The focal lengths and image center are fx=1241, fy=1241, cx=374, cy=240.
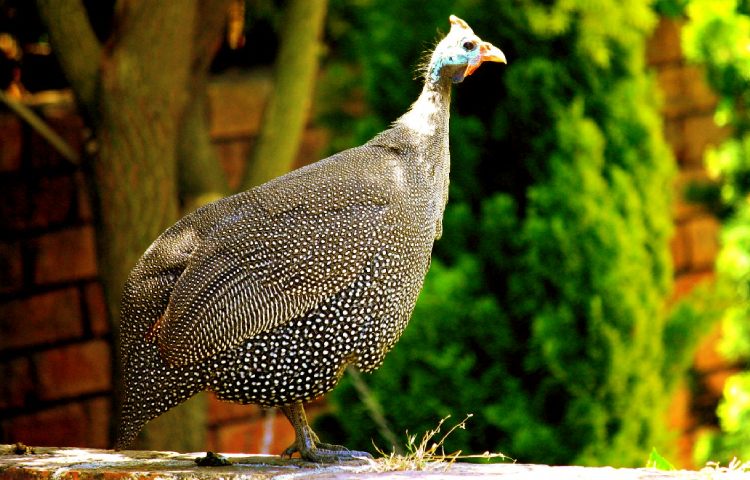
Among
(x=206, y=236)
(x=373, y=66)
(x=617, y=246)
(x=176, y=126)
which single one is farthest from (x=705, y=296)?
(x=206, y=236)

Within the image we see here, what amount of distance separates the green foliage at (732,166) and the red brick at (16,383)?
10.9ft

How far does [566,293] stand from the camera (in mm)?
5184

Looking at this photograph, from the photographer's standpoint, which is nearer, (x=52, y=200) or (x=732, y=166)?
(x=52, y=200)

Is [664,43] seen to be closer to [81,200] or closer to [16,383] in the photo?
[81,200]

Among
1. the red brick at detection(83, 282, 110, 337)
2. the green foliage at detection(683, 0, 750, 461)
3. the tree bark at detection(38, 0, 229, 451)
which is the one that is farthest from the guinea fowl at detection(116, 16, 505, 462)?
the green foliage at detection(683, 0, 750, 461)

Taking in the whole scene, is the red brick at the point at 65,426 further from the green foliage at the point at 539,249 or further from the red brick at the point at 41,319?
the green foliage at the point at 539,249

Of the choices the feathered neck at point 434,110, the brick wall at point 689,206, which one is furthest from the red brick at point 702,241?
the feathered neck at point 434,110

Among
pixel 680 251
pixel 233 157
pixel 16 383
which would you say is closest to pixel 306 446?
pixel 16 383

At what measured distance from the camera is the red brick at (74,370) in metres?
5.51

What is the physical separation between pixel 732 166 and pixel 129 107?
10.6 ft

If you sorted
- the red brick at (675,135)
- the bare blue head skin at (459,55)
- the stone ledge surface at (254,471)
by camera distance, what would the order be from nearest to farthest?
the stone ledge surface at (254,471) → the bare blue head skin at (459,55) → the red brick at (675,135)

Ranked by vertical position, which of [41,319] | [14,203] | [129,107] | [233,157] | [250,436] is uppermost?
[233,157]

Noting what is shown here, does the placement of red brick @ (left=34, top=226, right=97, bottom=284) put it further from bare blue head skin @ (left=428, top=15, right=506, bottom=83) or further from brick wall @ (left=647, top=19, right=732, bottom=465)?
brick wall @ (left=647, top=19, right=732, bottom=465)

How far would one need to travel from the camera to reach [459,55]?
11.5ft
